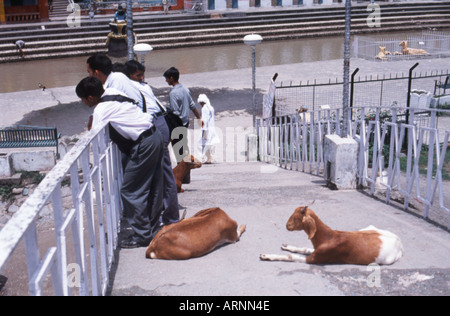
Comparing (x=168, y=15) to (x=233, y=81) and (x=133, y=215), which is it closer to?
(x=233, y=81)

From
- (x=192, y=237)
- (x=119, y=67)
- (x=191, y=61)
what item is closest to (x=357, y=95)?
(x=191, y=61)

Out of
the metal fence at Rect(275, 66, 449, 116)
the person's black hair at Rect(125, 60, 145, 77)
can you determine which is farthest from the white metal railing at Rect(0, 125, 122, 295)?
the metal fence at Rect(275, 66, 449, 116)

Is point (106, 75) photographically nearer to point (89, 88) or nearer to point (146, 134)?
point (89, 88)

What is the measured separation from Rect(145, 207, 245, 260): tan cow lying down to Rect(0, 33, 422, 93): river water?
1710 centimetres

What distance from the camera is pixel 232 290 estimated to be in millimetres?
3250

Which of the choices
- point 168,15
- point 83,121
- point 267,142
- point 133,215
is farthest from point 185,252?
point 168,15

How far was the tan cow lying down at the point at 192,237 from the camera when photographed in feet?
12.4

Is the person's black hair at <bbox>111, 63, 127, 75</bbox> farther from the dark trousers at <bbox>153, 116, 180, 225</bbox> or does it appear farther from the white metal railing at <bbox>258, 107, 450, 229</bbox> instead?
the white metal railing at <bbox>258, 107, 450, 229</bbox>

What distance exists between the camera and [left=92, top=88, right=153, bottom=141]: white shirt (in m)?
3.77

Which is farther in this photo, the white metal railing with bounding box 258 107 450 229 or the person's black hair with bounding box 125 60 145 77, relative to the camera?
the person's black hair with bounding box 125 60 145 77

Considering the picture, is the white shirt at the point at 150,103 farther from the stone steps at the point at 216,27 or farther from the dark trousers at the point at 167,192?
the stone steps at the point at 216,27

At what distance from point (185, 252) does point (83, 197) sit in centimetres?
106

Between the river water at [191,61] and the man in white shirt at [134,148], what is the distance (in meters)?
16.8

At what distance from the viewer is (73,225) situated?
8.62 feet
